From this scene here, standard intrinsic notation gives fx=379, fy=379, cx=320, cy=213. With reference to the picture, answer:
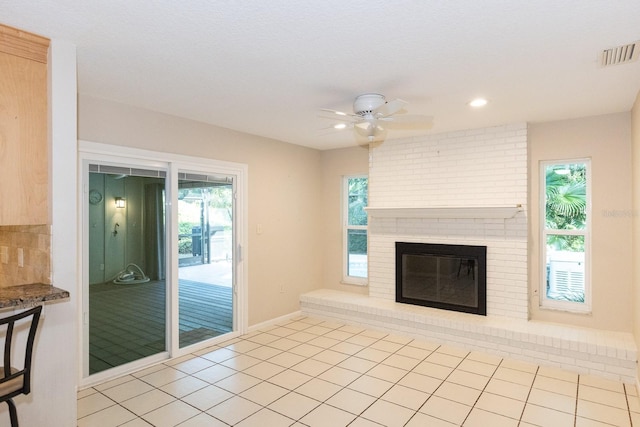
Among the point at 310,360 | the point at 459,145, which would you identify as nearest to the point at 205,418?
the point at 310,360

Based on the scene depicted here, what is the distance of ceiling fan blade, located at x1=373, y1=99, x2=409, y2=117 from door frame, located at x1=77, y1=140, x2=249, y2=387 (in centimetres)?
209

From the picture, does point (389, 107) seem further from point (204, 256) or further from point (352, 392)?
point (204, 256)

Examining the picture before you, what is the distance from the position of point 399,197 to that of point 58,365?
4.00 meters

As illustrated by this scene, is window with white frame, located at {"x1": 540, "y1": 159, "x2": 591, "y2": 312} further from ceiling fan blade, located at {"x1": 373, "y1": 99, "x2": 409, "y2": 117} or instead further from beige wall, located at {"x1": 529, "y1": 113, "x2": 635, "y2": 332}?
ceiling fan blade, located at {"x1": 373, "y1": 99, "x2": 409, "y2": 117}

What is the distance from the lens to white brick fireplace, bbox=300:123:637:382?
3.69 metres

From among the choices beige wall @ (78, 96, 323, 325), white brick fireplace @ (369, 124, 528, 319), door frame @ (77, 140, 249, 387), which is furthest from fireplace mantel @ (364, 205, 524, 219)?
door frame @ (77, 140, 249, 387)

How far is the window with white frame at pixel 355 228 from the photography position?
563cm

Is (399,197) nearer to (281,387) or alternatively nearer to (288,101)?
(288,101)

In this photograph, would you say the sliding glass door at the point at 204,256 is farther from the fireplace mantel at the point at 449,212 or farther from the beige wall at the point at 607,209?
the beige wall at the point at 607,209

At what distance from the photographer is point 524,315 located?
418 cm

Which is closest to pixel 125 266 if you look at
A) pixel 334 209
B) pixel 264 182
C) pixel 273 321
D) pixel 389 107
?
pixel 264 182

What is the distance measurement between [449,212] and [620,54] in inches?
92.5

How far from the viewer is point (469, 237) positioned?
4.56 m

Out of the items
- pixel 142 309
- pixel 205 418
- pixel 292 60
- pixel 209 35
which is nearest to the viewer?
pixel 209 35
